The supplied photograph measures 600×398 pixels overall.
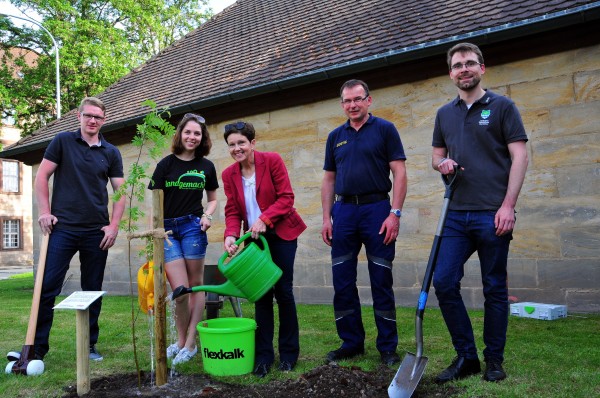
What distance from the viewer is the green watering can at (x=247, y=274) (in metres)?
3.60

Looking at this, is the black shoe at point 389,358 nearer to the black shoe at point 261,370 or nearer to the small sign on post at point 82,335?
the black shoe at point 261,370

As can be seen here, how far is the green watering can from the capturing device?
360cm

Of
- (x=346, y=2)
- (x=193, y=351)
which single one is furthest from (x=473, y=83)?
(x=346, y=2)

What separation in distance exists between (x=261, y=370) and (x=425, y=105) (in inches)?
178

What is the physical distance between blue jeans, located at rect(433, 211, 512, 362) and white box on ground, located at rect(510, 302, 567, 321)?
2625 millimetres

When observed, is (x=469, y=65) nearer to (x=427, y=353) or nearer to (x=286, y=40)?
(x=427, y=353)

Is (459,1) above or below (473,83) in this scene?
above

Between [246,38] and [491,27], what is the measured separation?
6.46 metres

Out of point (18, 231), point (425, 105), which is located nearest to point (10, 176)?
point (18, 231)

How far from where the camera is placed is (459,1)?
7.71 meters

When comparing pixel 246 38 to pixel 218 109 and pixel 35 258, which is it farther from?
pixel 35 258

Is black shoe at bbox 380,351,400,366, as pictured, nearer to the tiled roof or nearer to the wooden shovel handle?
the wooden shovel handle

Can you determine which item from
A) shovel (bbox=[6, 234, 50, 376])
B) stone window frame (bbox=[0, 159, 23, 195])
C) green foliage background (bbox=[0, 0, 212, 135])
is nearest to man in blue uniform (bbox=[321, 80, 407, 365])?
shovel (bbox=[6, 234, 50, 376])

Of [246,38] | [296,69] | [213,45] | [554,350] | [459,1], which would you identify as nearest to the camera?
[554,350]
